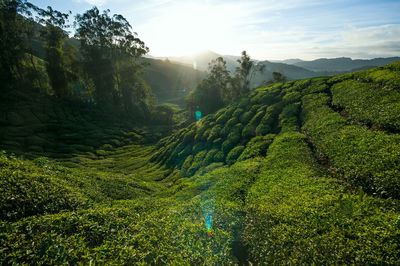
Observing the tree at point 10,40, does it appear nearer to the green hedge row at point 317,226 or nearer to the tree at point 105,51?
the tree at point 105,51

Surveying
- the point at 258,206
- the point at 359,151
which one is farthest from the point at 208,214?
the point at 359,151

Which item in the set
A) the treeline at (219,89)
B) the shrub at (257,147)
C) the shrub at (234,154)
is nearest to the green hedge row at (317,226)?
the shrub at (257,147)

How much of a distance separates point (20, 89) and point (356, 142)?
10249 cm

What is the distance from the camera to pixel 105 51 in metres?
122

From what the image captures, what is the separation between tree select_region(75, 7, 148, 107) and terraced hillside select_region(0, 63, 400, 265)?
93382 millimetres

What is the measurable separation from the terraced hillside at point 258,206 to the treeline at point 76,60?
82.8 metres

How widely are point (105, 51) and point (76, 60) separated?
539 inches

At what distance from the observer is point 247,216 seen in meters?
22.2

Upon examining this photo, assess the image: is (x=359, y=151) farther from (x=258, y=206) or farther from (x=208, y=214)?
(x=208, y=214)

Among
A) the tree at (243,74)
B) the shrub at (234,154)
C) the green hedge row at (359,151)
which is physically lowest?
the shrub at (234,154)

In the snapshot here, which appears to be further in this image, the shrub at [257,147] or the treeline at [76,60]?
the treeline at [76,60]

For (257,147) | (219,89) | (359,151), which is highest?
(219,89)

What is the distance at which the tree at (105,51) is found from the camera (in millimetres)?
116938

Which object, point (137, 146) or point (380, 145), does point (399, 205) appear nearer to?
point (380, 145)
